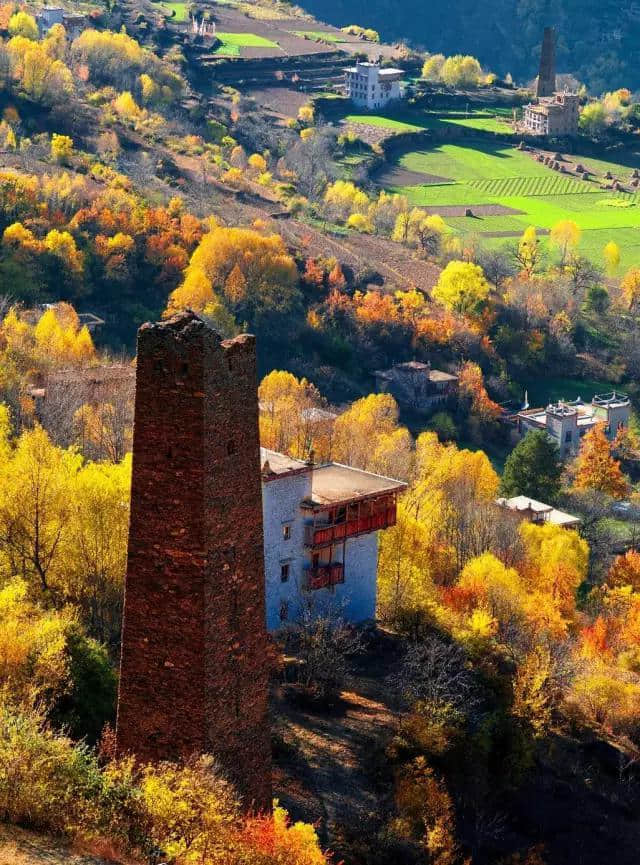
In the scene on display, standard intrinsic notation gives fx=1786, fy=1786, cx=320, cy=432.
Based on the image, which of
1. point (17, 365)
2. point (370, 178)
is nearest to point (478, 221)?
point (370, 178)

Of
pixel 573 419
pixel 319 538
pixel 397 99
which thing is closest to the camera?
pixel 319 538

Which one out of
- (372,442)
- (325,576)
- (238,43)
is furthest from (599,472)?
(238,43)

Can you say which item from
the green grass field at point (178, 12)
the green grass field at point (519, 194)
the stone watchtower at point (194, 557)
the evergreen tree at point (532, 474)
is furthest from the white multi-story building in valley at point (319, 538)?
the green grass field at point (178, 12)

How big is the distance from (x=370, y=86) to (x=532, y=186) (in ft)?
82.5

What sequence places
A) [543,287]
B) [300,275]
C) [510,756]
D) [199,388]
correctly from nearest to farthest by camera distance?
[199,388]
[510,756]
[300,275]
[543,287]

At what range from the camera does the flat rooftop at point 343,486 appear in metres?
46.7

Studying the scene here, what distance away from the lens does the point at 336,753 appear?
38969mm

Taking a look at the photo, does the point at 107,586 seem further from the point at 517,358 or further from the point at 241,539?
the point at 517,358

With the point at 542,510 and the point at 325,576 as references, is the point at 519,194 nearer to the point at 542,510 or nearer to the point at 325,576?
the point at 542,510

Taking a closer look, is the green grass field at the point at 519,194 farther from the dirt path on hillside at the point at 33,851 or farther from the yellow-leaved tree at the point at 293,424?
the dirt path on hillside at the point at 33,851

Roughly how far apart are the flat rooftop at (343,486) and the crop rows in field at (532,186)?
117080 millimetres

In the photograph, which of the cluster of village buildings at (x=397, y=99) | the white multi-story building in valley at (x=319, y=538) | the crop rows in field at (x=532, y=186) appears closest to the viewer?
the white multi-story building in valley at (x=319, y=538)

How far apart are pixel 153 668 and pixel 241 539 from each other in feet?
8.28

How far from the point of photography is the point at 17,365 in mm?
69438
